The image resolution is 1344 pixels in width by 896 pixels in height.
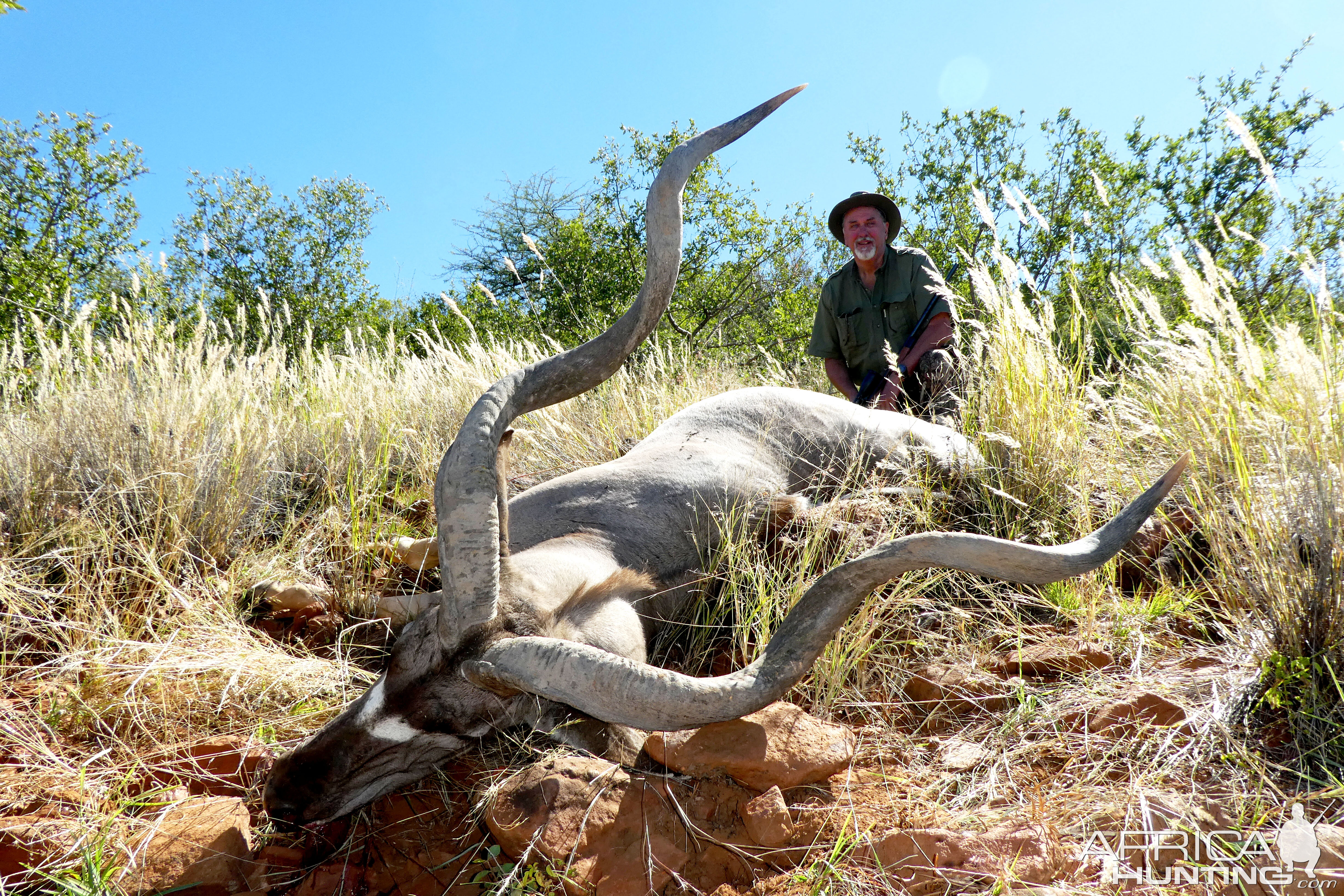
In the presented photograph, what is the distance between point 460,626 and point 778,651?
86cm

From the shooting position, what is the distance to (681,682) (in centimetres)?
188

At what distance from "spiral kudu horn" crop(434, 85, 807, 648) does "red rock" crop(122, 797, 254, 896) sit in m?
0.72

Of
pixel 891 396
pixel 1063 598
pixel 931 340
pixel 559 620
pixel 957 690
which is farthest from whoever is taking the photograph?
pixel 931 340

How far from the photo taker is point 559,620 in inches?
93.1

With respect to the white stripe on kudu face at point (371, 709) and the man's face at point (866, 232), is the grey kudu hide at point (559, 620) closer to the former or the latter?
the white stripe on kudu face at point (371, 709)

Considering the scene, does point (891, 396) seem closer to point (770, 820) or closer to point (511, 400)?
point (511, 400)

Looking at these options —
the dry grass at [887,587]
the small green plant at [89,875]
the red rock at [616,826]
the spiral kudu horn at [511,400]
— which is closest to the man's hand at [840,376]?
the dry grass at [887,587]

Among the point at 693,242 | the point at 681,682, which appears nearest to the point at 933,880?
the point at 681,682

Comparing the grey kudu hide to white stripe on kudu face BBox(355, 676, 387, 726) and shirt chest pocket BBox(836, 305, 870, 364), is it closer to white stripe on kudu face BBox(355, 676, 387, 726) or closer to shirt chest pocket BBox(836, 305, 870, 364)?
white stripe on kudu face BBox(355, 676, 387, 726)

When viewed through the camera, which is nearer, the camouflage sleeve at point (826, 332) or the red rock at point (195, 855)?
the red rock at point (195, 855)

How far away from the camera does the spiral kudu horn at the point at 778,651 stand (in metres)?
1.89

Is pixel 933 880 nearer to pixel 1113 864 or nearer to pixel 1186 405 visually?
pixel 1113 864

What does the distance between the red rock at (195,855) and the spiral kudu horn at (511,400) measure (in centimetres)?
72

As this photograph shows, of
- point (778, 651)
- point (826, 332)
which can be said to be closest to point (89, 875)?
point (778, 651)
